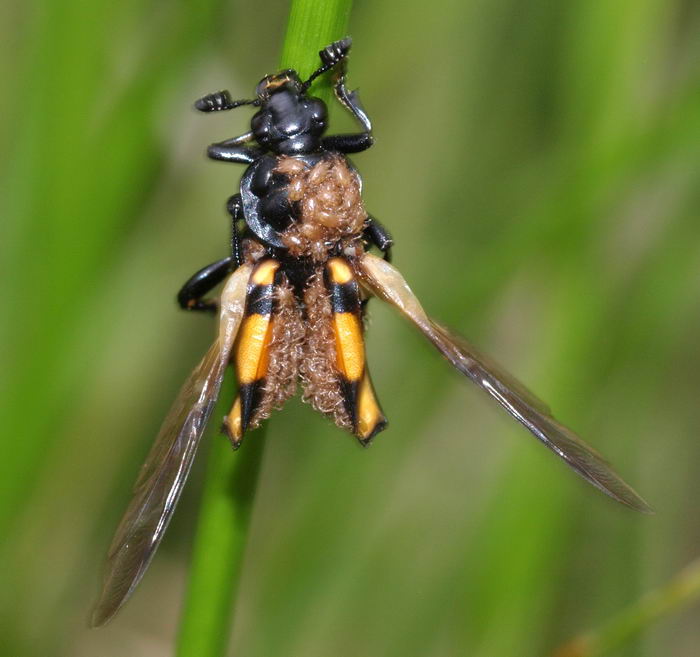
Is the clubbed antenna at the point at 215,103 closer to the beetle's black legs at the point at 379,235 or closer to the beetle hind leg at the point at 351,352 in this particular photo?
the beetle's black legs at the point at 379,235

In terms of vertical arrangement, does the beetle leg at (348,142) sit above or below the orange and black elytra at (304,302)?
above

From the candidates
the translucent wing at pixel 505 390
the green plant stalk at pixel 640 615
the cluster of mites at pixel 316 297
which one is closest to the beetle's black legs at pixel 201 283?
the cluster of mites at pixel 316 297

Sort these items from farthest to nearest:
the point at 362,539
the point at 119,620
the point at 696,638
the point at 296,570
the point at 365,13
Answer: the point at 696,638, the point at 119,620, the point at 365,13, the point at 362,539, the point at 296,570

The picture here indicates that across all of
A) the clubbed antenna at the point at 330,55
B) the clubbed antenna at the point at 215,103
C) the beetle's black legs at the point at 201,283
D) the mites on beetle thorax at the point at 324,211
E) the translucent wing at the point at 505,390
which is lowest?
the translucent wing at the point at 505,390

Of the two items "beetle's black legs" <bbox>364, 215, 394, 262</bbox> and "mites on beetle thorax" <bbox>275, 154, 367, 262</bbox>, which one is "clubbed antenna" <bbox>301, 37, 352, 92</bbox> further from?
"beetle's black legs" <bbox>364, 215, 394, 262</bbox>

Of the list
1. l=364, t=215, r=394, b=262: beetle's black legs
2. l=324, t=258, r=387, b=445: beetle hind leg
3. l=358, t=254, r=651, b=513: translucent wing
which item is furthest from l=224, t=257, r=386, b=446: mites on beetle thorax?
l=364, t=215, r=394, b=262: beetle's black legs

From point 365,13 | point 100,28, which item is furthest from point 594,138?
point 100,28

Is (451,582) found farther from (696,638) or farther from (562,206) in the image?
(696,638)
